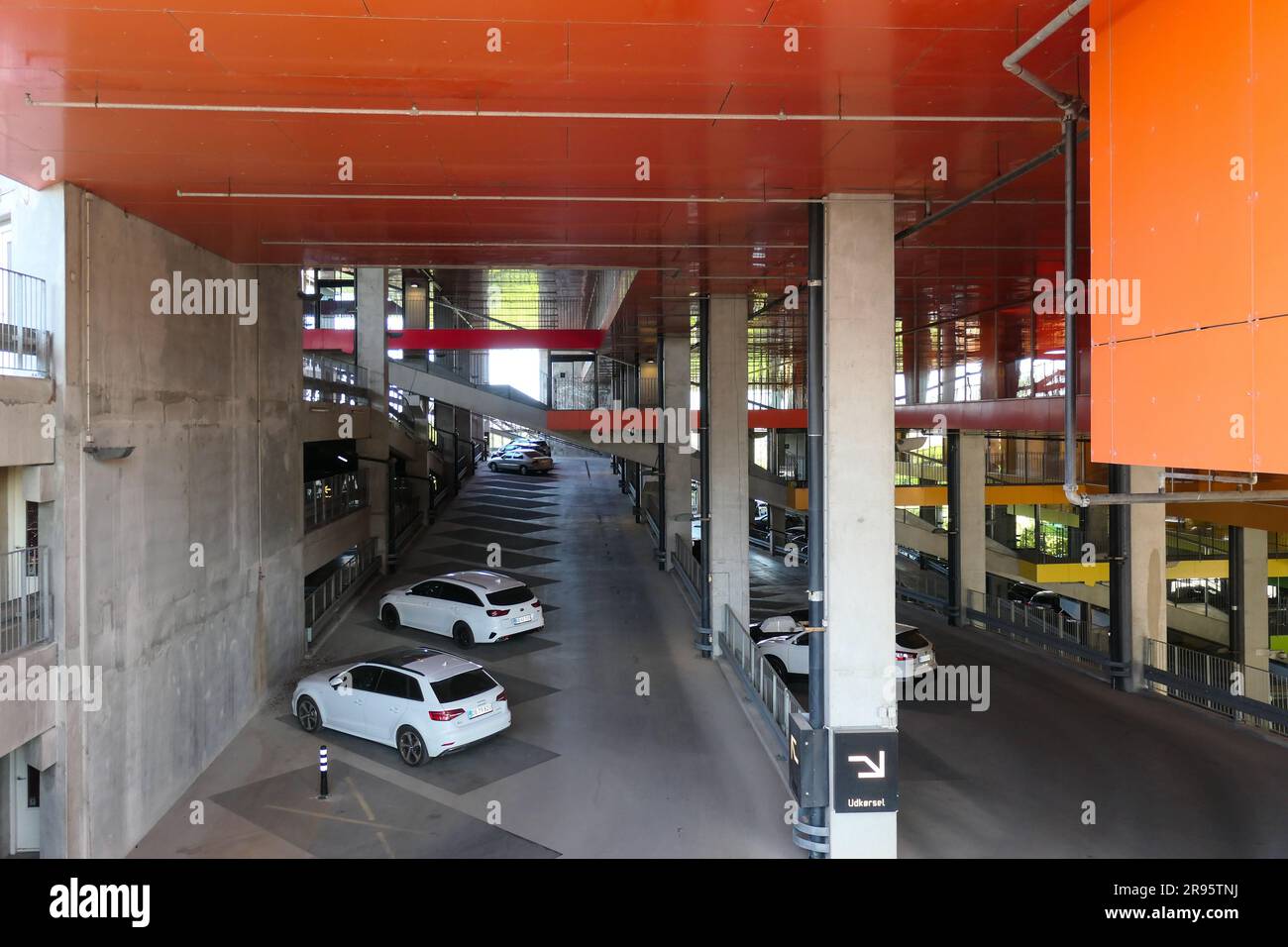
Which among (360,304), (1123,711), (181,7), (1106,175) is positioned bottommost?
(1123,711)

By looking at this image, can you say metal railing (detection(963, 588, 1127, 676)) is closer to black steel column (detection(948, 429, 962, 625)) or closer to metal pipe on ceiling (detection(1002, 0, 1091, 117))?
black steel column (detection(948, 429, 962, 625))

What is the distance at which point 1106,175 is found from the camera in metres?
5.28

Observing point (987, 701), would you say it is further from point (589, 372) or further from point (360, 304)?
point (589, 372)

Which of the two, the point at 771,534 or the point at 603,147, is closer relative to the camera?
the point at 603,147

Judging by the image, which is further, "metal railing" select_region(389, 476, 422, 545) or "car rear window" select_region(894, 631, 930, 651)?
"metal railing" select_region(389, 476, 422, 545)

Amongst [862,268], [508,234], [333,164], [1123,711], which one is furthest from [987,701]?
[333,164]

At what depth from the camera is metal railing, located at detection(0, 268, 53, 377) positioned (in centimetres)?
804

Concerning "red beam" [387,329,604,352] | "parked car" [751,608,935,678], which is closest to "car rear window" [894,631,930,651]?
"parked car" [751,608,935,678]

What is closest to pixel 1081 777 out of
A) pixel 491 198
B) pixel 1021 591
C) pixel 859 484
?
pixel 859 484

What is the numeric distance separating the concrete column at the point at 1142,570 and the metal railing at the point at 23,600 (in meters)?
16.5

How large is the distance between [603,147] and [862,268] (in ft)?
9.97

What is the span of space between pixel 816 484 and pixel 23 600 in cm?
768

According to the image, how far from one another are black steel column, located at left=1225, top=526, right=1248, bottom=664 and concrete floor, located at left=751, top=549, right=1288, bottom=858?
556 centimetres
